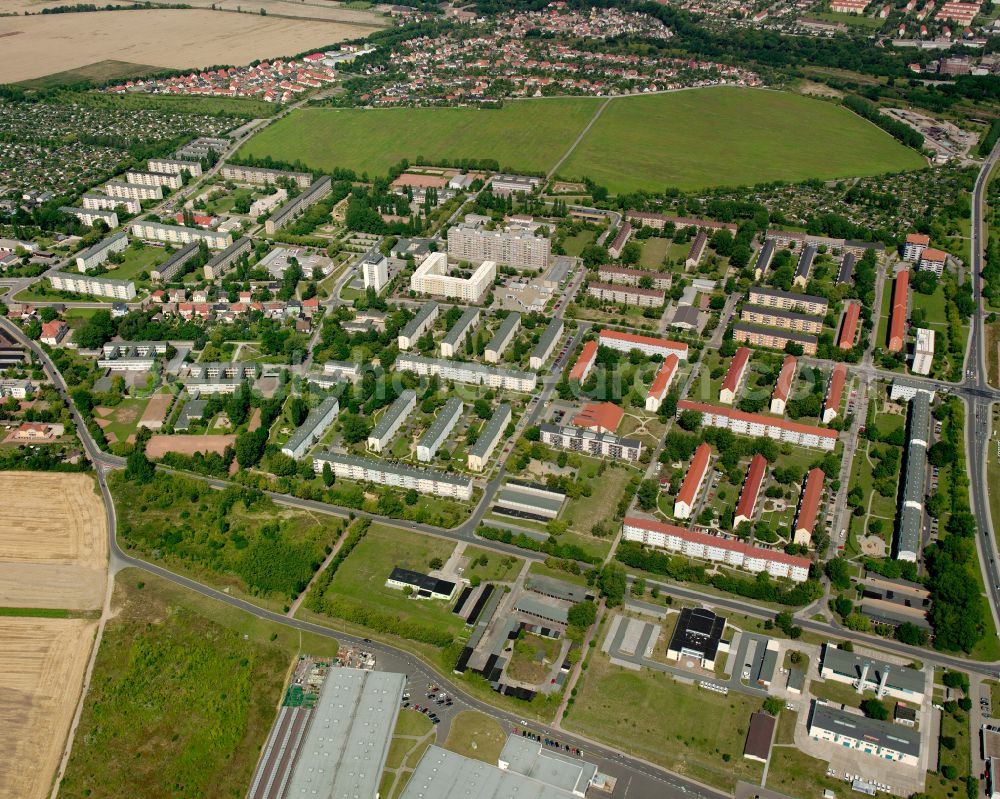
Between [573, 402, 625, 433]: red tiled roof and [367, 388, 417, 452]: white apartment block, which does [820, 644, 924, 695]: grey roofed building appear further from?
[367, 388, 417, 452]: white apartment block

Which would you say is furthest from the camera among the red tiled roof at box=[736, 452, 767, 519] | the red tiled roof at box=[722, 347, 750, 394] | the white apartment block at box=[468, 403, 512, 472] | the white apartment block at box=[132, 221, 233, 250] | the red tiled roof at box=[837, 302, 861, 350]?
the white apartment block at box=[132, 221, 233, 250]

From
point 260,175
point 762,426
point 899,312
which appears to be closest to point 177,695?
point 762,426

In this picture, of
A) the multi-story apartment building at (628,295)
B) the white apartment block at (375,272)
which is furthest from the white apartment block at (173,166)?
the multi-story apartment building at (628,295)

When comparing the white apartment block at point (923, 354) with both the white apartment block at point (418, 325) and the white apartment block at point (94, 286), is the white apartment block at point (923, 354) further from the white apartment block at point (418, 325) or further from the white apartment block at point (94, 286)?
the white apartment block at point (94, 286)

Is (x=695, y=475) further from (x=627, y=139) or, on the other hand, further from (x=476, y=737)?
(x=627, y=139)

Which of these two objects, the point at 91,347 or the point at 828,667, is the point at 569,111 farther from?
the point at 828,667

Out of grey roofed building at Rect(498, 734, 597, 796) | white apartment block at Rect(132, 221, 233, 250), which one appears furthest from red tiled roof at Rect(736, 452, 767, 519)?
white apartment block at Rect(132, 221, 233, 250)
